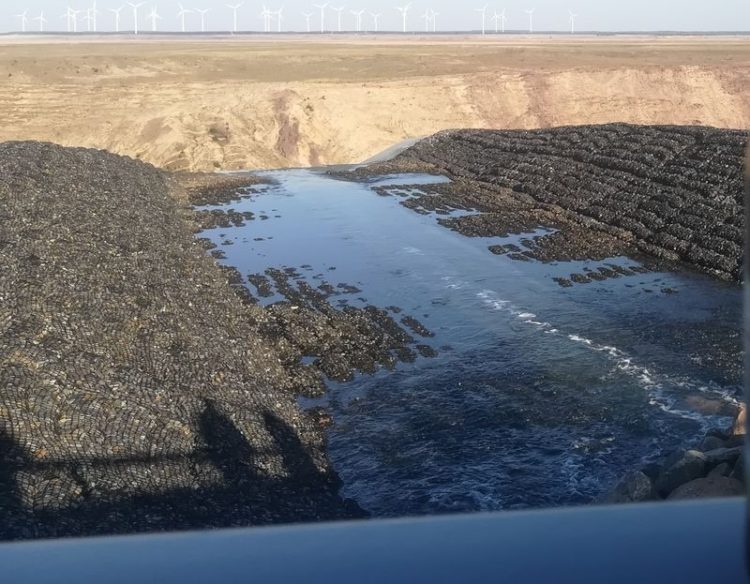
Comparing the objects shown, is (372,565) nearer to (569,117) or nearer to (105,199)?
(105,199)

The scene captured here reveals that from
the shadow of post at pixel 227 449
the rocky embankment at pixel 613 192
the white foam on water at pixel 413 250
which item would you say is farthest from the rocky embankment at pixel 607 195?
the shadow of post at pixel 227 449

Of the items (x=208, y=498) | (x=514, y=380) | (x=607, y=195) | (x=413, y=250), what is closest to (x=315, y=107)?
(x=607, y=195)

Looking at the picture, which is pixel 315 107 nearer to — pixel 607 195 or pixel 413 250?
pixel 607 195

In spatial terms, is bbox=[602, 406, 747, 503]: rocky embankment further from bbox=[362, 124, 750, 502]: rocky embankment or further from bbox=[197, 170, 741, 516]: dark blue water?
Result: bbox=[362, 124, 750, 502]: rocky embankment

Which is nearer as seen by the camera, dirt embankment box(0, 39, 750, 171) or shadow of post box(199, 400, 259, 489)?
shadow of post box(199, 400, 259, 489)

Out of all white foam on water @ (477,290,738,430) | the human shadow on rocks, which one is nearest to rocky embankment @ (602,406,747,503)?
the human shadow on rocks

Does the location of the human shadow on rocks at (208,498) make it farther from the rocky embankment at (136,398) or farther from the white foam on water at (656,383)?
the white foam on water at (656,383)
